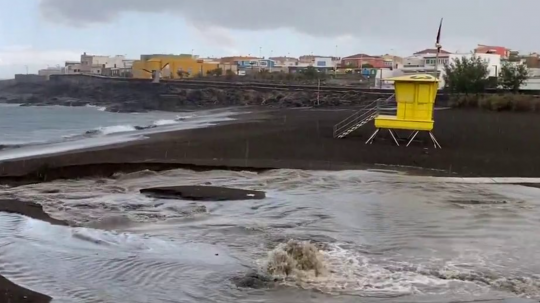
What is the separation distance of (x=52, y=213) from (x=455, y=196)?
8.56 metres

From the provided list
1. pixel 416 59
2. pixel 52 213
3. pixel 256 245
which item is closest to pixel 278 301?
pixel 256 245

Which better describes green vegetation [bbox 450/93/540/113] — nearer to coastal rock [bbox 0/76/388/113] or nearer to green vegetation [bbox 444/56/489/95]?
green vegetation [bbox 444/56/489/95]

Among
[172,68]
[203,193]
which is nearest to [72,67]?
[172,68]

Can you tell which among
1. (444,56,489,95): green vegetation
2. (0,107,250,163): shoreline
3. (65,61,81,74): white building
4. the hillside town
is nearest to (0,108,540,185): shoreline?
(0,107,250,163): shoreline

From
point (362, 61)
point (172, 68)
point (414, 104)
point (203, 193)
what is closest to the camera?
point (203, 193)

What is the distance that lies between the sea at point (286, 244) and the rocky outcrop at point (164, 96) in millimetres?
52275

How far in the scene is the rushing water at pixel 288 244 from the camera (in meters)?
7.95

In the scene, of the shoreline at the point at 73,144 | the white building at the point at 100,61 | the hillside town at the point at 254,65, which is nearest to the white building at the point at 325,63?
the hillside town at the point at 254,65

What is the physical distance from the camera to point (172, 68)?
13788cm

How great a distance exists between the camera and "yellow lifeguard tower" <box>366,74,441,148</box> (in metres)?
24.9

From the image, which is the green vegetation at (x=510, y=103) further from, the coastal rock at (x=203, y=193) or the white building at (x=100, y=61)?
the white building at (x=100, y=61)

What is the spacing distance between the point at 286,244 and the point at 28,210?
5.92 metres

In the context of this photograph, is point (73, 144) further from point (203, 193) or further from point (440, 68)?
point (440, 68)

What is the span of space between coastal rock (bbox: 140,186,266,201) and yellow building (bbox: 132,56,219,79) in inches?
4647
